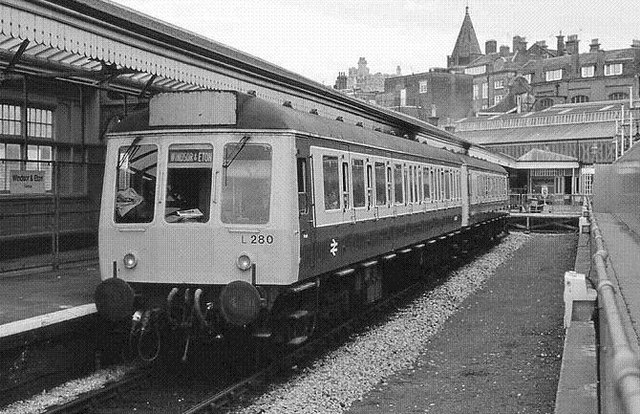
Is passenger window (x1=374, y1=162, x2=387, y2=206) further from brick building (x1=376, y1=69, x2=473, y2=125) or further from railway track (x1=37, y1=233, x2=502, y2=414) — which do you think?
brick building (x1=376, y1=69, x2=473, y2=125)

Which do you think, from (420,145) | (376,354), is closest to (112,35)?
(376,354)

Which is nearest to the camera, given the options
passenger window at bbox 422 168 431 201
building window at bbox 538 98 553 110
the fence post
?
the fence post

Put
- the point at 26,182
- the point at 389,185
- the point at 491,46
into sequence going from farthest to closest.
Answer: the point at 491,46, the point at 389,185, the point at 26,182

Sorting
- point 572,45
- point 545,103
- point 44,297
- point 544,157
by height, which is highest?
point 572,45

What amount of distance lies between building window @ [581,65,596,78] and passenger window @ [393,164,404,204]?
7390cm

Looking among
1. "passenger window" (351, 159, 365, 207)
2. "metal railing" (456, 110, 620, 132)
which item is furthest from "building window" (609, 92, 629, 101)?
"passenger window" (351, 159, 365, 207)

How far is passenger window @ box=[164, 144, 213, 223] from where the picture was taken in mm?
9180

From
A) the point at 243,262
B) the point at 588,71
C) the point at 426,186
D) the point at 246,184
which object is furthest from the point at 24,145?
the point at 588,71

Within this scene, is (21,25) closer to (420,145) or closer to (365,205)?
(365,205)

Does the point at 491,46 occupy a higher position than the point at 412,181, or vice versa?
the point at 491,46

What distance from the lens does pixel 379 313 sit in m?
14.0

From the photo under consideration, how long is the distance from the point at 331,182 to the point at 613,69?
77.7 metres

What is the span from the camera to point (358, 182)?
38.8ft

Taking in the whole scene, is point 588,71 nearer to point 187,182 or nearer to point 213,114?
point 213,114
